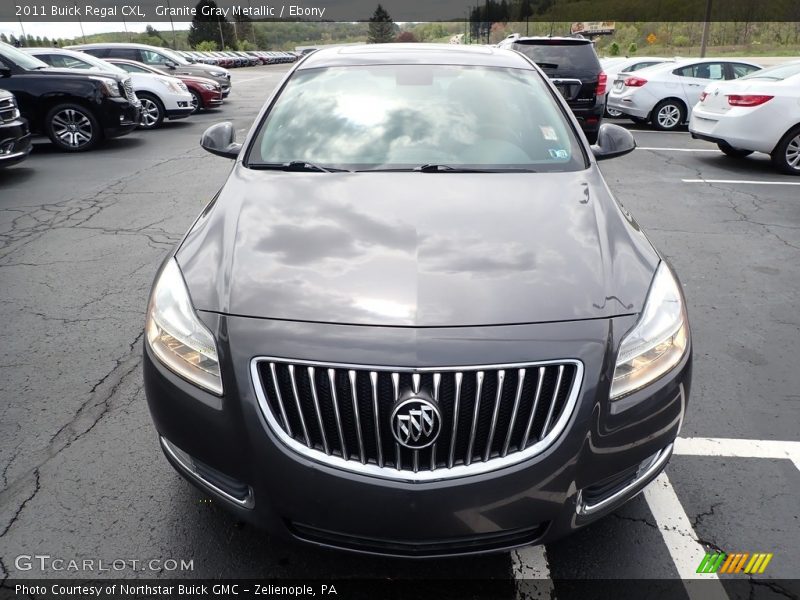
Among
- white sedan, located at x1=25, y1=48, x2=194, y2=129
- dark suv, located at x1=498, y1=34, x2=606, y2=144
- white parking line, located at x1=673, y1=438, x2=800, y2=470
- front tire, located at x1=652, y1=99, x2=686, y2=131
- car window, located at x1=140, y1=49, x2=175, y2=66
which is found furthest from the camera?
car window, located at x1=140, y1=49, x2=175, y2=66

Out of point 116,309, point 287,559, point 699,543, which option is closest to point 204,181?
point 116,309

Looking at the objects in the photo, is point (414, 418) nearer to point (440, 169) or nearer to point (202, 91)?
point (440, 169)

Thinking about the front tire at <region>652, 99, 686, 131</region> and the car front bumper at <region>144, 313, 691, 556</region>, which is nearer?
the car front bumper at <region>144, 313, 691, 556</region>

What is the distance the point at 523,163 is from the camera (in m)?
2.96

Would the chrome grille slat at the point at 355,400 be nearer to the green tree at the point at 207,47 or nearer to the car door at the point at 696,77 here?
the car door at the point at 696,77

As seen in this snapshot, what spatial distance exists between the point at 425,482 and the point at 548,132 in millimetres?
2095

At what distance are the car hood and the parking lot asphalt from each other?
2.63 ft

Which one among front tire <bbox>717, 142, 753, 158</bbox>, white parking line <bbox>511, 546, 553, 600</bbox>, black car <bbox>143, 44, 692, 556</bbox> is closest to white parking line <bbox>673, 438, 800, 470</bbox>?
black car <bbox>143, 44, 692, 556</bbox>

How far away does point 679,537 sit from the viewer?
7.68ft

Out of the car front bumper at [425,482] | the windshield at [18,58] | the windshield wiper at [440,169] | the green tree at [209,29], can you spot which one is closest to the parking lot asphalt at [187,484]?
the car front bumper at [425,482]

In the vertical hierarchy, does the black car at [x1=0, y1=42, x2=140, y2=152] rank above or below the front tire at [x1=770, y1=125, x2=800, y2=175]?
above

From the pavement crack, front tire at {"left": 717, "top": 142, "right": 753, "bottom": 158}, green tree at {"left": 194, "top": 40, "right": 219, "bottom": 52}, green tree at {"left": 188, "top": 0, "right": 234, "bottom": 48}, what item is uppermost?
green tree at {"left": 188, "top": 0, "right": 234, "bottom": 48}

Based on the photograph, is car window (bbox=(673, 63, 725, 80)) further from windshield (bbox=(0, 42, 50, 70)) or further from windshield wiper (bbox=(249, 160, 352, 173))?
windshield wiper (bbox=(249, 160, 352, 173))

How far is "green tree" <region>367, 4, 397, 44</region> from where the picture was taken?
11325 cm
